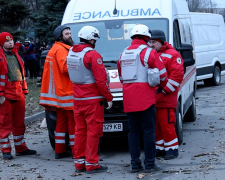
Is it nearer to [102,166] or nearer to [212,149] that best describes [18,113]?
[102,166]

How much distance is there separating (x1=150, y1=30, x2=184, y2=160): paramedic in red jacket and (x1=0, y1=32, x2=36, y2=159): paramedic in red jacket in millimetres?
2164

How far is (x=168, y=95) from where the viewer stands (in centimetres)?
698

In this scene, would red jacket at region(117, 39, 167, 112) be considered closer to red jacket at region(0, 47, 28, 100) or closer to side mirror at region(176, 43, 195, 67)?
side mirror at region(176, 43, 195, 67)

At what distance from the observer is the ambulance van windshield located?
7.96 meters

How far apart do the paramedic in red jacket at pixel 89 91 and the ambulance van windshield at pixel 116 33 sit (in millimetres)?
1582

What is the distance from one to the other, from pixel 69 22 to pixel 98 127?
2.78m

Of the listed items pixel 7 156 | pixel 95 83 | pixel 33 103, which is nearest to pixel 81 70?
pixel 95 83

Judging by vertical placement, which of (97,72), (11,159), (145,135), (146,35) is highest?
(146,35)

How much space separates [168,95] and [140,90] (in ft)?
3.20

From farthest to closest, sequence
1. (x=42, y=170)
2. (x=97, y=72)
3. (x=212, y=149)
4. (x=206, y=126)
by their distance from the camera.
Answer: (x=206, y=126), (x=212, y=149), (x=42, y=170), (x=97, y=72)

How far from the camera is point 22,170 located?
678 centimetres

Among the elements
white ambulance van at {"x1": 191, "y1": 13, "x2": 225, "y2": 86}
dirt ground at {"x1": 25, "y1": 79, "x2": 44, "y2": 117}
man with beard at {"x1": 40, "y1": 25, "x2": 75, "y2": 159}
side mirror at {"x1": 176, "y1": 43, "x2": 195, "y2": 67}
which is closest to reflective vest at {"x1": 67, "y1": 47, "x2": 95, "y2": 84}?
man with beard at {"x1": 40, "y1": 25, "x2": 75, "y2": 159}

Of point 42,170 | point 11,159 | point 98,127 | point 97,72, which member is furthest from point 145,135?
point 11,159

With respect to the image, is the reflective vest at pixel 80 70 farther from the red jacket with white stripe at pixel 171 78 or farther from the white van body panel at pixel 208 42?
the white van body panel at pixel 208 42
